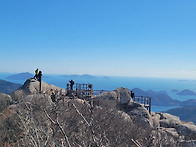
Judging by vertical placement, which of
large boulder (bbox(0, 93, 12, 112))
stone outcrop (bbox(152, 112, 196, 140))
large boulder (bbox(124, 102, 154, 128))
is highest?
large boulder (bbox(0, 93, 12, 112))

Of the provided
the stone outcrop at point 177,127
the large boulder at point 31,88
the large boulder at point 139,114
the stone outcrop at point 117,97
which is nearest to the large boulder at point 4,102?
the large boulder at point 31,88

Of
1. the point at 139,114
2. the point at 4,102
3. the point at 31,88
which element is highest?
the point at 31,88

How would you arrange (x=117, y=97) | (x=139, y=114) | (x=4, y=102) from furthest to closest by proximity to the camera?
1. (x=117, y=97)
2. (x=139, y=114)
3. (x=4, y=102)

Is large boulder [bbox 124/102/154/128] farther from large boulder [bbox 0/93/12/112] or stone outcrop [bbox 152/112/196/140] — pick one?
large boulder [bbox 0/93/12/112]

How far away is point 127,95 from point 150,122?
5.37 metres

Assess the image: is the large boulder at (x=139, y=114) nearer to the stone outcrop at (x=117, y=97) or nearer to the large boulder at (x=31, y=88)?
the stone outcrop at (x=117, y=97)

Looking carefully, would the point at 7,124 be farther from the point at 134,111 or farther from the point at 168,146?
the point at 134,111

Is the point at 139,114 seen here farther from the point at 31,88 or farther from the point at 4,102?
the point at 4,102

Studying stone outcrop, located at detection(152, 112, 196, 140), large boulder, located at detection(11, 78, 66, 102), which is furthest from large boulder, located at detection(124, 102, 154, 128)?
large boulder, located at detection(11, 78, 66, 102)

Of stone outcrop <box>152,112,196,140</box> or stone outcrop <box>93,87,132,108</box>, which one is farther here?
stone outcrop <box>93,87,132,108</box>

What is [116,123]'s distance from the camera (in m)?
20.2

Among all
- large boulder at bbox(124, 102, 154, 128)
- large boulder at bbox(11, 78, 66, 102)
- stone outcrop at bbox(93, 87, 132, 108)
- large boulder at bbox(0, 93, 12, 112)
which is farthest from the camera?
stone outcrop at bbox(93, 87, 132, 108)

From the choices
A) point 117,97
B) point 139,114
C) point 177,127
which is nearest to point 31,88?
point 117,97

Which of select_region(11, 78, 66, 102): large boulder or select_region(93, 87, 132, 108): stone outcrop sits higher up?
select_region(11, 78, 66, 102): large boulder
